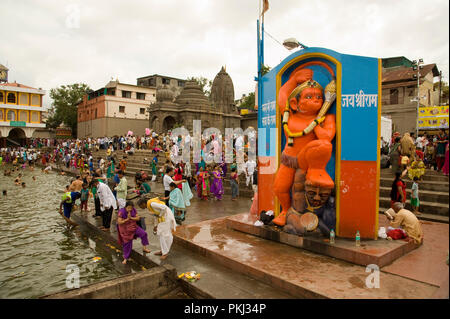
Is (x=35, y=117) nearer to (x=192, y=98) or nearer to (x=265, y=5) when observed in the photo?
(x=192, y=98)

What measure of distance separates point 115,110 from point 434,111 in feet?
117

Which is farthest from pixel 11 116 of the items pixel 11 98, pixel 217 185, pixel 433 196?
pixel 433 196

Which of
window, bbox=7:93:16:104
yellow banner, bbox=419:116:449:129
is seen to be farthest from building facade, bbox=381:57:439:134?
window, bbox=7:93:16:104

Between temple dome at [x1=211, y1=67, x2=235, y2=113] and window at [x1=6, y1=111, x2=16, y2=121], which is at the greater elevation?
temple dome at [x1=211, y1=67, x2=235, y2=113]

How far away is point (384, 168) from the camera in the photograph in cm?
1245

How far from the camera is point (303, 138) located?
6309 millimetres

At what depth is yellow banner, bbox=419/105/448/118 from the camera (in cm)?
1916

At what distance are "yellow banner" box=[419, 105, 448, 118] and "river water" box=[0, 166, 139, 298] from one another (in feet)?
69.9

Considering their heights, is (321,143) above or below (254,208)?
above

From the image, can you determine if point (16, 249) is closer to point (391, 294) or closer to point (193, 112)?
point (391, 294)

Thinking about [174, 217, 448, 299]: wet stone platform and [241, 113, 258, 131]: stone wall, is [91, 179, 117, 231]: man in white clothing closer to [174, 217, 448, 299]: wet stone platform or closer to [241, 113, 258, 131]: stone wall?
[174, 217, 448, 299]: wet stone platform

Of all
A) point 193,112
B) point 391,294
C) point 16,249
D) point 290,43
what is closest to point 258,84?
point 290,43
